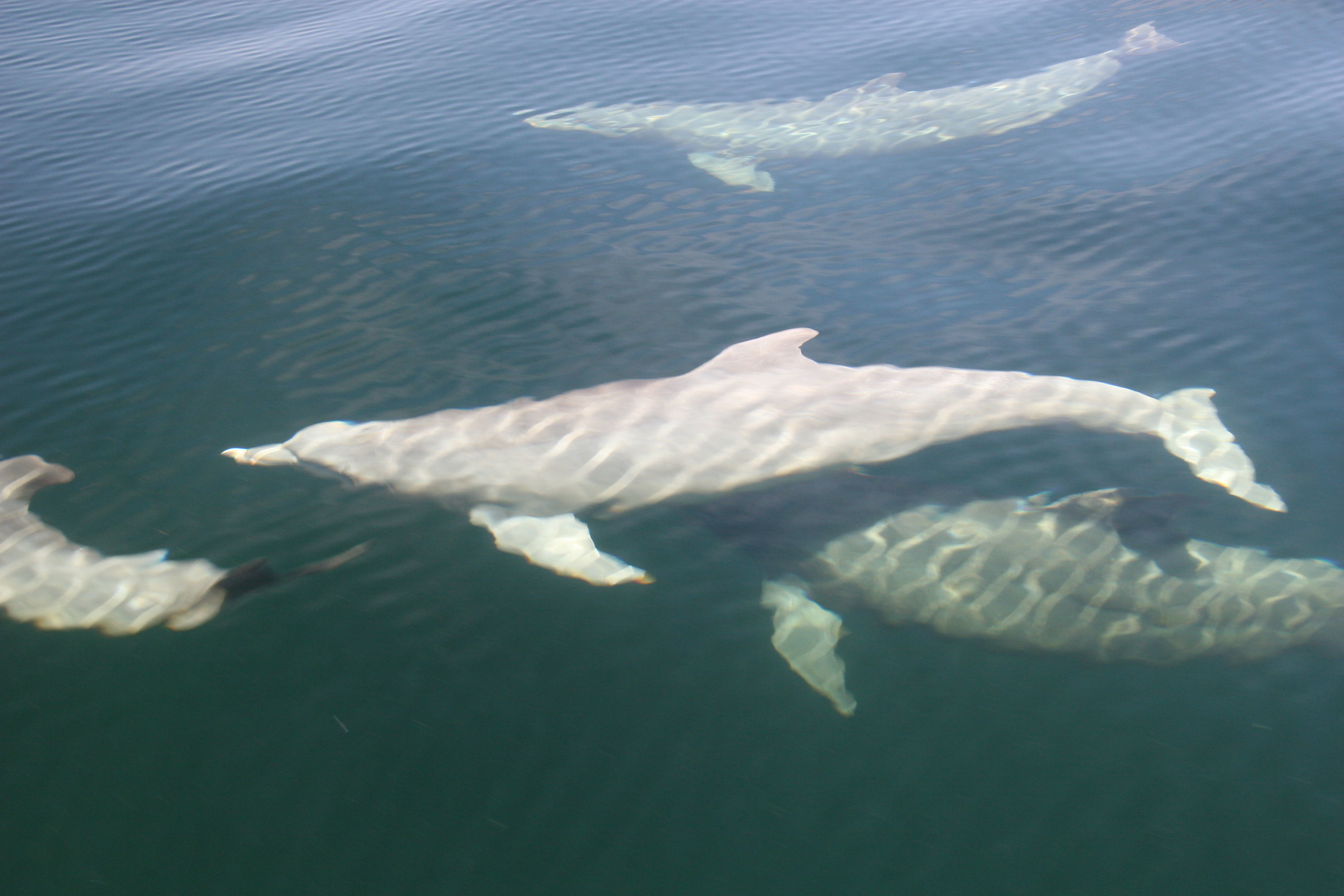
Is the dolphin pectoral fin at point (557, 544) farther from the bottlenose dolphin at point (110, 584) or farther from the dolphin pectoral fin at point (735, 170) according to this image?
the dolphin pectoral fin at point (735, 170)

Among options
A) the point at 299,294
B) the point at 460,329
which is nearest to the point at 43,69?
the point at 299,294

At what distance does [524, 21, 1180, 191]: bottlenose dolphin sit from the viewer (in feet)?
53.4

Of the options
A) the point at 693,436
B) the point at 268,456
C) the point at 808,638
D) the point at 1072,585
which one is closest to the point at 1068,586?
the point at 1072,585

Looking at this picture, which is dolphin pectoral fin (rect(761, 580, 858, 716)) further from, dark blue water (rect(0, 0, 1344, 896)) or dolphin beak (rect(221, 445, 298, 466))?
dolphin beak (rect(221, 445, 298, 466))

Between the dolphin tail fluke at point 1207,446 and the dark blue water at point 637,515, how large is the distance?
0.18 metres

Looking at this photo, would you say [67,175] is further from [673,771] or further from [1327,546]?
[1327,546]

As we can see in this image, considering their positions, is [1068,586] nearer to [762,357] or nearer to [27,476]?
[762,357]

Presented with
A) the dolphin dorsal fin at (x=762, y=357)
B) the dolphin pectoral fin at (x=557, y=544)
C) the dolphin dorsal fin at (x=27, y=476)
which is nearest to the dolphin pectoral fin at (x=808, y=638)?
the dolphin pectoral fin at (x=557, y=544)

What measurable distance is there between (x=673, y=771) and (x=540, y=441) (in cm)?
355

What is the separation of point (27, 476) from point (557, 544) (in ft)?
17.8

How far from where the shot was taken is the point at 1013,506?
7.76 meters

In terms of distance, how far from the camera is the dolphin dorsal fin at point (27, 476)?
28.8 ft

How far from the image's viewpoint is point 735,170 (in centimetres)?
1553

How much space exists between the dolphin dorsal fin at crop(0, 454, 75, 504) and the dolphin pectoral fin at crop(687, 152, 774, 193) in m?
10.1
